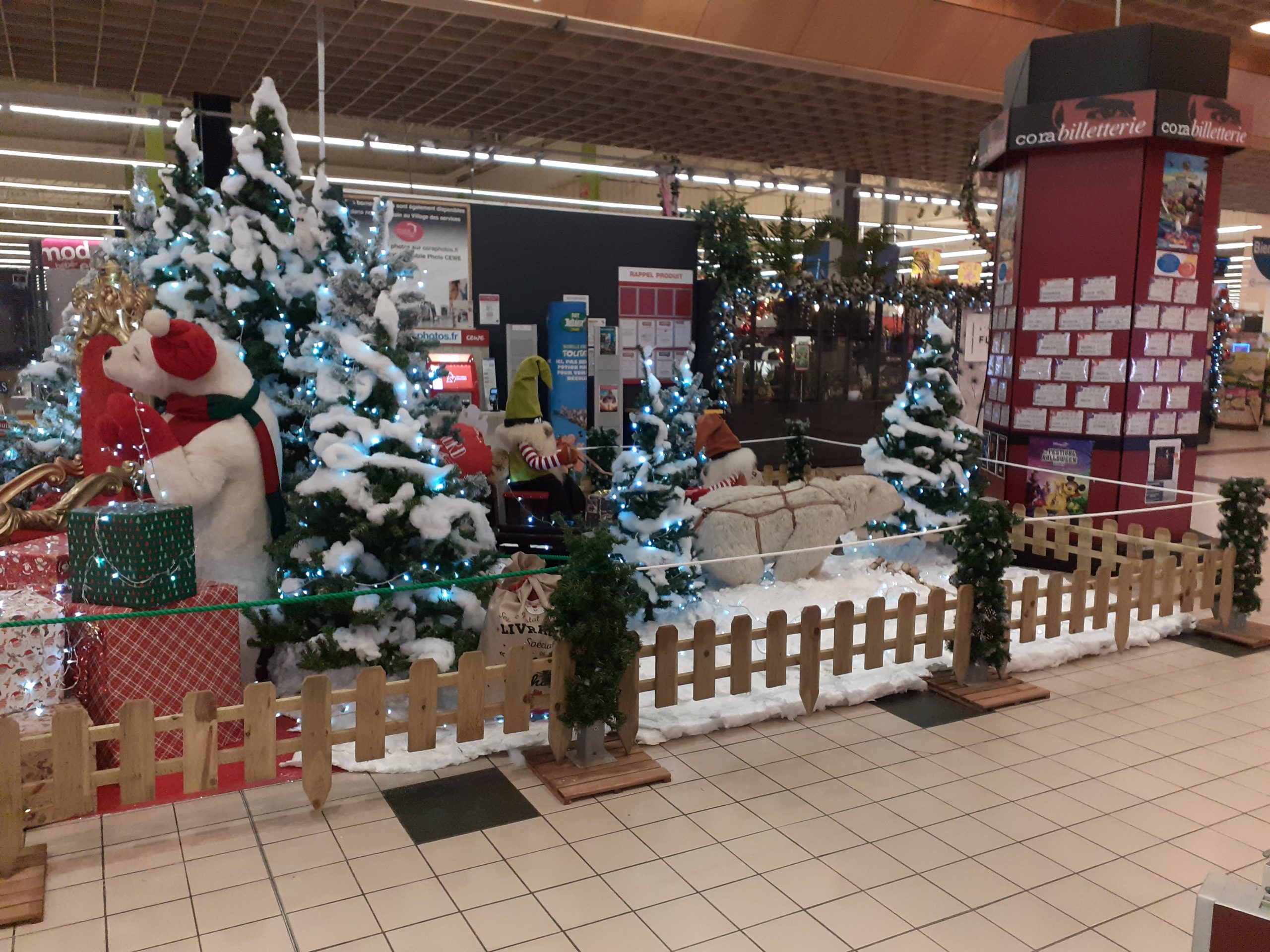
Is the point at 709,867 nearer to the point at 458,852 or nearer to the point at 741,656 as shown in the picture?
the point at 458,852

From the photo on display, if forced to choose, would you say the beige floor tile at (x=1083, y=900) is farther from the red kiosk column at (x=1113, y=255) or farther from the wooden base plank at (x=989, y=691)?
the red kiosk column at (x=1113, y=255)

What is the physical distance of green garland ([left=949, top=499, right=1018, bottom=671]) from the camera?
14.5 feet

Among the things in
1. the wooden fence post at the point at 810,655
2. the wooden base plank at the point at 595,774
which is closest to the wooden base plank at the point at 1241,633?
the wooden fence post at the point at 810,655

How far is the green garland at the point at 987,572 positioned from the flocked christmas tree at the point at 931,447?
77.0 inches

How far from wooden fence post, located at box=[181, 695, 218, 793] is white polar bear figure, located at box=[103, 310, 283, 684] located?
2.99 ft

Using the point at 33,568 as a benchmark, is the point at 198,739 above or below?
below

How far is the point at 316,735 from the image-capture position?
3.16 m

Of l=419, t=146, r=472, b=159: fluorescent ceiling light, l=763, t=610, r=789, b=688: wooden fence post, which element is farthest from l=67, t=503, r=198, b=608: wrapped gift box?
l=419, t=146, r=472, b=159: fluorescent ceiling light

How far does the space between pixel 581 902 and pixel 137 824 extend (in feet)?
5.36

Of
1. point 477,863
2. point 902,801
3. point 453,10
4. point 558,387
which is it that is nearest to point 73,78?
point 453,10

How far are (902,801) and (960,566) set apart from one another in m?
1.53

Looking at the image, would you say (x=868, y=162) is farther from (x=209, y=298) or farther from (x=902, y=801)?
(x=902, y=801)

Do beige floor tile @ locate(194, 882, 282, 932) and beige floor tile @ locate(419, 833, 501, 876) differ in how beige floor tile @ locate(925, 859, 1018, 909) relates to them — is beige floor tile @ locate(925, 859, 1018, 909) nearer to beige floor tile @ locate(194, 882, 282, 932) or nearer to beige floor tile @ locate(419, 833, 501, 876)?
beige floor tile @ locate(419, 833, 501, 876)

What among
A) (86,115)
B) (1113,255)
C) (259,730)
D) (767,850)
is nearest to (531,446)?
(259,730)
